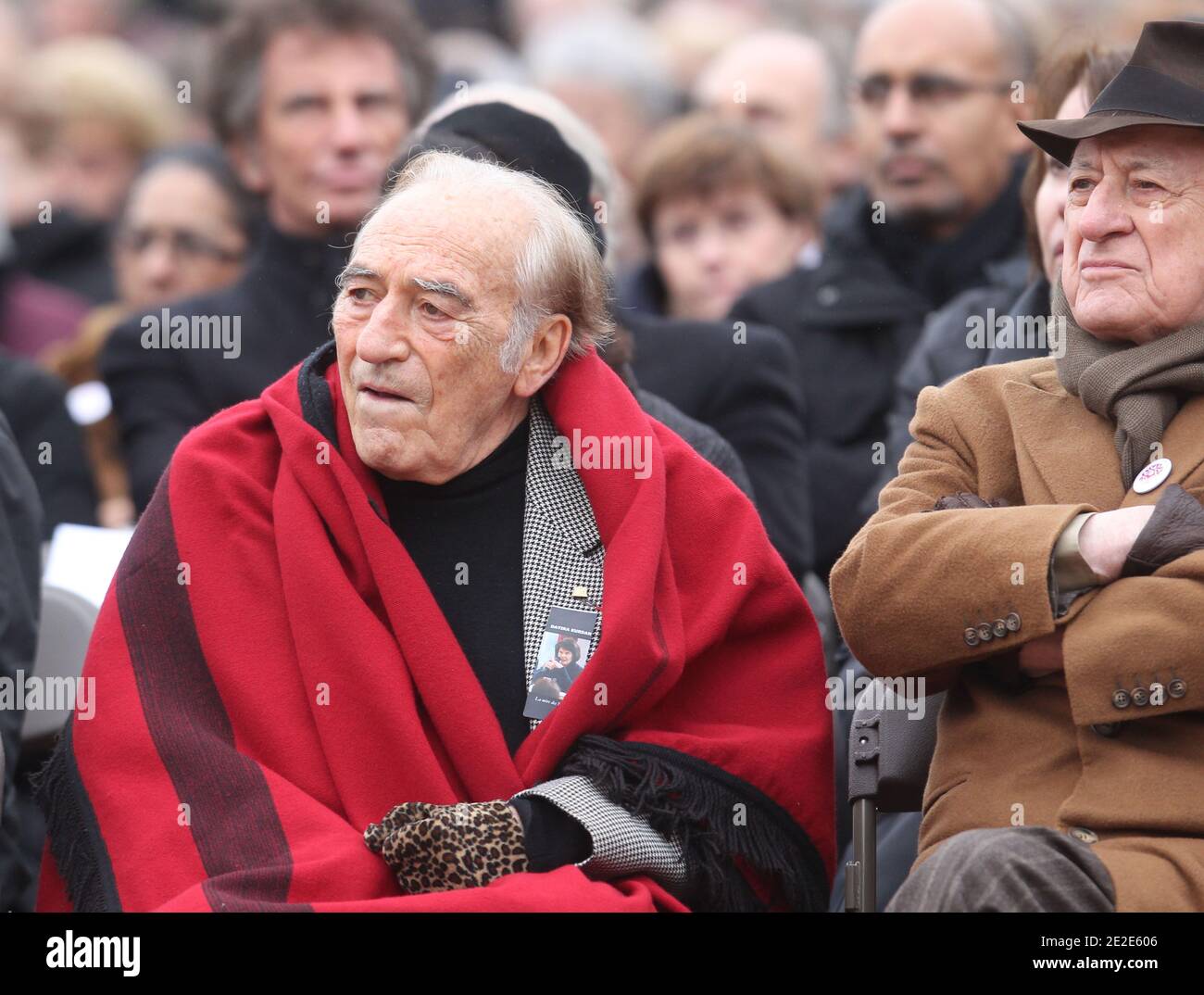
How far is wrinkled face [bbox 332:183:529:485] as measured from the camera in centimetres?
418

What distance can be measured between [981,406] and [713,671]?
764 millimetres

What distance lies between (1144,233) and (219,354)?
312cm

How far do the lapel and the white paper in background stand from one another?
2.15 m

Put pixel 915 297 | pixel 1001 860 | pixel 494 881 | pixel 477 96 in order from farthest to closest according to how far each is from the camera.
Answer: pixel 915 297 < pixel 477 96 < pixel 494 881 < pixel 1001 860

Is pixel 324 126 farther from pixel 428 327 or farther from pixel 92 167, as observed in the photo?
pixel 92 167

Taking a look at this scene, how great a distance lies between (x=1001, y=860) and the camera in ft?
11.2

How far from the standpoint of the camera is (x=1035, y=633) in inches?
148

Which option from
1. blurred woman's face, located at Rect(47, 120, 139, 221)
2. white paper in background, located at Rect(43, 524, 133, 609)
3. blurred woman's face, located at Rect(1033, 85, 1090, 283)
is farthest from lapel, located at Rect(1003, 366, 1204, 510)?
blurred woman's face, located at Rect(47, 120, 139, 221)

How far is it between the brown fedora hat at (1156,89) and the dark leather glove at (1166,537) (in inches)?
29.1

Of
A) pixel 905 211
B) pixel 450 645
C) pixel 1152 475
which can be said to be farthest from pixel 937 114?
pixel 450 645

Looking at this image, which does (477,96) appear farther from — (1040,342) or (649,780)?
(649,780)

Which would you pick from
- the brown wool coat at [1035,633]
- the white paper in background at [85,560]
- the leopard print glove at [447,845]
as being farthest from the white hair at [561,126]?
the leopard print glove at [447,845]

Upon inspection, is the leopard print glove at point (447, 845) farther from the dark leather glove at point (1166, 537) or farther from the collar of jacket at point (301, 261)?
the collar of jacket at point (301, 261)
